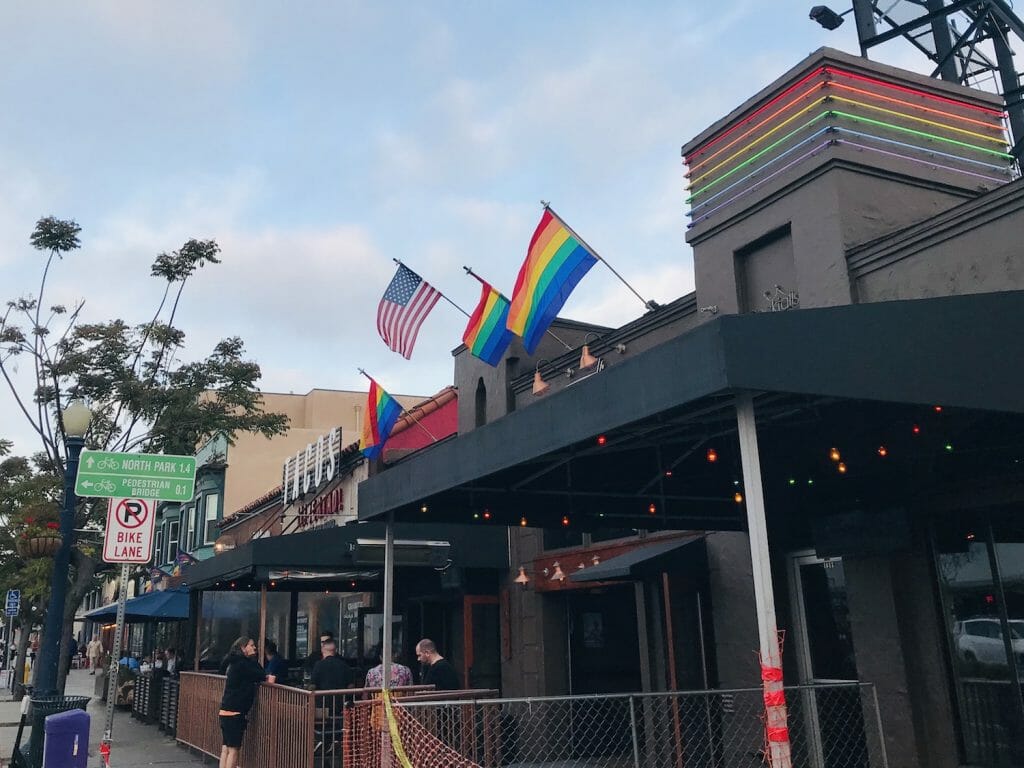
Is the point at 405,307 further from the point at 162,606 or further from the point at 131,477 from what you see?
the point at 162,606

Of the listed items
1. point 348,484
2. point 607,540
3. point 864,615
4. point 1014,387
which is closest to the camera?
point 1014,387

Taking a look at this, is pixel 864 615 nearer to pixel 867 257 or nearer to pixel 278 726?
pixel 867 257

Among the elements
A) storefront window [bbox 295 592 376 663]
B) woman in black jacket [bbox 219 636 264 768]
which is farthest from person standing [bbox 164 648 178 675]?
woman in black jacket [bbox 219 636 264 768]

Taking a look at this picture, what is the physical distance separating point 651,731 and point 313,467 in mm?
16118

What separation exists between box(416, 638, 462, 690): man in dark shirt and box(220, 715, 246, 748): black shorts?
8.18ft

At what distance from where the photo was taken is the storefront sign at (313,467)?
2411cm

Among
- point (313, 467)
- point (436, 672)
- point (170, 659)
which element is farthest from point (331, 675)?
point (170, 659)

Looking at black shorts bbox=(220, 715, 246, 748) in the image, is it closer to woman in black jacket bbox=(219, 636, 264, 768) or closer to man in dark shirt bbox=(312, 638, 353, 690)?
woman in black jacket bbox=(219, 636, 264, 768)

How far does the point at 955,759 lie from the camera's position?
905 centimetres

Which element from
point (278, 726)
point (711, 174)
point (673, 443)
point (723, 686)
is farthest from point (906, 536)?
point (278, 726)

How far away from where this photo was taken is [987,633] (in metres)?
9.09

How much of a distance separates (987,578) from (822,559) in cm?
207

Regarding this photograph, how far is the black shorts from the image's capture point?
1168 centimetres

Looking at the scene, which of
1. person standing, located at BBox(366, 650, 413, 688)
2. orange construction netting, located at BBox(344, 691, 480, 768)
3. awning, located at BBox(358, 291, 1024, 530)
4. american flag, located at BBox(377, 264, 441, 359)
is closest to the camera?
awning, located at BBox(358, 291, 1024, 530)
